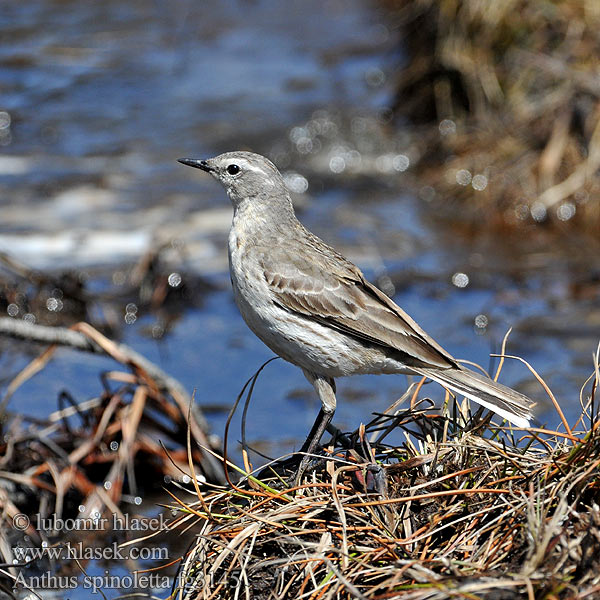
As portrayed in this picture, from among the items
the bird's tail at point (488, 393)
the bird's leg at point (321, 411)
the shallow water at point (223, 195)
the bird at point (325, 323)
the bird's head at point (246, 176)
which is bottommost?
the shallow water at point (223, 195)

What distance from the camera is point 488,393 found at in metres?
4.68

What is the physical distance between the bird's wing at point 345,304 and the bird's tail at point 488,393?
62 mm

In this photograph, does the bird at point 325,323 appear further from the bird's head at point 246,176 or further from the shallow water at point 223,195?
the shallow water at point 223,195

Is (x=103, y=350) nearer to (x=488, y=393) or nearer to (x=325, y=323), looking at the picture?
(x=325, y=323)

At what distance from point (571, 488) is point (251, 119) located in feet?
35.5

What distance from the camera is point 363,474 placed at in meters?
4.34

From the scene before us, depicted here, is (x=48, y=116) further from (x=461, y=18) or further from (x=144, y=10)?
(x=461, y=18)

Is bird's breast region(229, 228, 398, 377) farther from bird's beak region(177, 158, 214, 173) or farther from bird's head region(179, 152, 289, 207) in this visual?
bird's beak region(177, 158, 214, 173)

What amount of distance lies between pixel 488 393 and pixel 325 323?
3.12 feet

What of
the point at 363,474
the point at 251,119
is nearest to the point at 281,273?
the point at 363,474

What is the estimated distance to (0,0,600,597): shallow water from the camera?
8523 mm

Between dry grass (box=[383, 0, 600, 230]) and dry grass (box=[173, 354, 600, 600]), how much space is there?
7.02 meters

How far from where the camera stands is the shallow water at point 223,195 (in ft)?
28.0

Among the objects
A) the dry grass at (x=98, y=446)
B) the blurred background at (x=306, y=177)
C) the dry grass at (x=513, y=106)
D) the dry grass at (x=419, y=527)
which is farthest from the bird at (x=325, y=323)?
the dry grass at (x=513, y=106)
